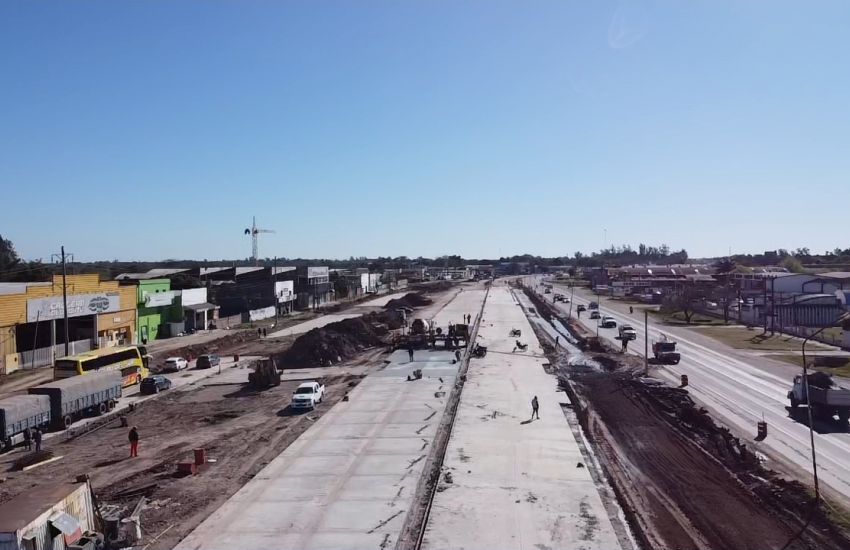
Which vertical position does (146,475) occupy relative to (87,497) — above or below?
below

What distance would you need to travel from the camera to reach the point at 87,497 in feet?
62.4

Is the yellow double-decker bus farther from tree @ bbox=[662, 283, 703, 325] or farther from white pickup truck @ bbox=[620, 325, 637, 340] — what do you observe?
tree @ bbox=[662, 283, 703, 325]

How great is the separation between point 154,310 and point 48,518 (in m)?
61.1

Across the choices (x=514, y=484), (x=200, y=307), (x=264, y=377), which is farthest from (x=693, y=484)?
(x=200, y=307)

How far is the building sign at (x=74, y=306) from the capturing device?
52747 mm

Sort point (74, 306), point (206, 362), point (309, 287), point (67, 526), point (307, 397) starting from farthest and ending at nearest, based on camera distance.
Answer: point (309, 287) → point (74, 306) → point (206, 362) → point (307, 397) → point (67, 526)

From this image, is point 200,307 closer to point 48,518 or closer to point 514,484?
point 514,484

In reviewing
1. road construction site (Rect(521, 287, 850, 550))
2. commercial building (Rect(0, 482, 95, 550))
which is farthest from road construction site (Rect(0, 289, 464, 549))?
road construction site (Rect(521, 287, 850, 550))

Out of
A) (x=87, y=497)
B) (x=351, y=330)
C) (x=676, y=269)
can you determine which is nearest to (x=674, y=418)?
(x=87, y=497)

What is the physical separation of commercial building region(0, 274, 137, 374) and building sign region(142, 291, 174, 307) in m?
2.94

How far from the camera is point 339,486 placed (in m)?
24.6

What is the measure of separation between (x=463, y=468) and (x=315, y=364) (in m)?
33.2

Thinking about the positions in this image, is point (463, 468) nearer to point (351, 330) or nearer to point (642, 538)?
point (642, 538)

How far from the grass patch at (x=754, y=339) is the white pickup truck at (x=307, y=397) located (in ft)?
147
